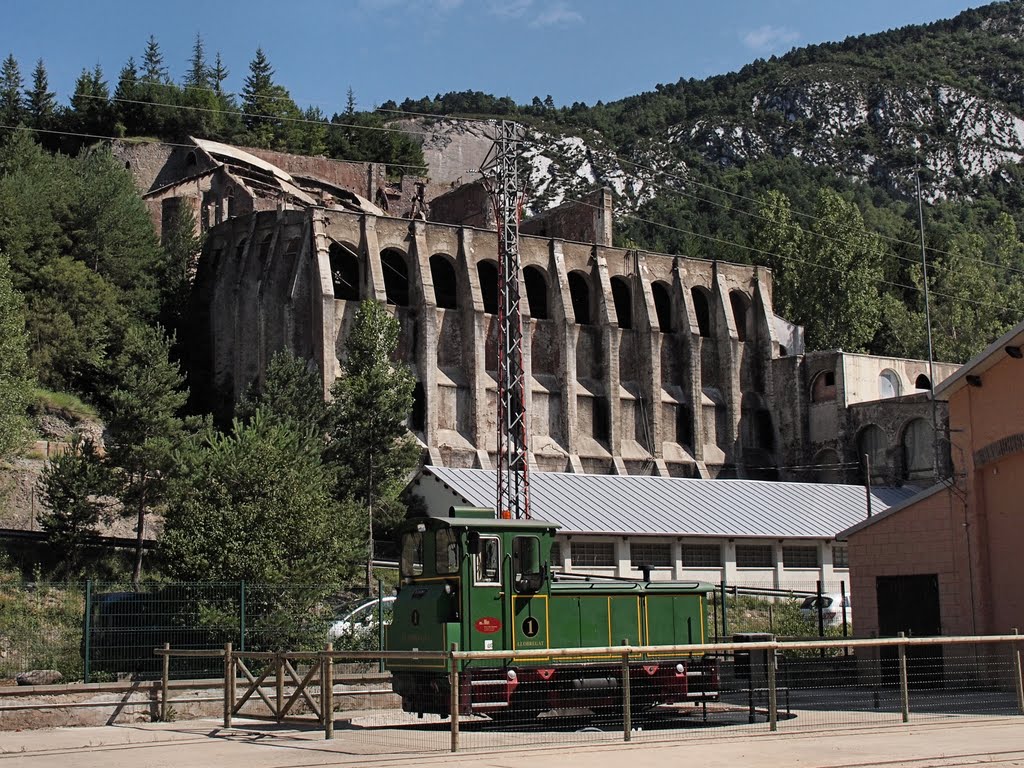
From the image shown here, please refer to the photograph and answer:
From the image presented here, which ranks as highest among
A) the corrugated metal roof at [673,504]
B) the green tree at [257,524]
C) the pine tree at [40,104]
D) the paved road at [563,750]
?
the pine tree at [40,104]

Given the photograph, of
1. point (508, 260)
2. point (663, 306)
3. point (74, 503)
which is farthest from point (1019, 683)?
point (663, 306)

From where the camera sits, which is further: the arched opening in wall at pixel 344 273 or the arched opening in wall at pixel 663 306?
the arched opening in wall at pixel 663 306

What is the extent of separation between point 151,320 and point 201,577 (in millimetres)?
39339

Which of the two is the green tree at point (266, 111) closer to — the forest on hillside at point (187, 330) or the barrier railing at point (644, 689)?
the forest on hillside at point (187, 330)

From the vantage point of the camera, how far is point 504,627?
22.7m

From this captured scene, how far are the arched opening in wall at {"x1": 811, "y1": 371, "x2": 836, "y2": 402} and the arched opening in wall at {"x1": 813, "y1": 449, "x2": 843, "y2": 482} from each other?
118 inches

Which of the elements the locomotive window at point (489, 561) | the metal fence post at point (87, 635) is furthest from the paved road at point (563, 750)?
the metal fence post at point (87, 635)

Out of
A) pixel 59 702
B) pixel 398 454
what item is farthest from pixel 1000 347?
pixel 398 454

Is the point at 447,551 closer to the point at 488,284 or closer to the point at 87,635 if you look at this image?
the point at 87,635

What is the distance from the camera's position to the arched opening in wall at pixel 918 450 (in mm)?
68688

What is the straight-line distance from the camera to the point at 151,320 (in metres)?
70.2

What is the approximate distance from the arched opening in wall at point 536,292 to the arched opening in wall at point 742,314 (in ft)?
39.8

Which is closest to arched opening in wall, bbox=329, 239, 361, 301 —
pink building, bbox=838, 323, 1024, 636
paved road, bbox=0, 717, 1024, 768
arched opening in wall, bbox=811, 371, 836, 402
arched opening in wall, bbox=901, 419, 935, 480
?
arched opening in wall, bbox=811, 371, 836, 402

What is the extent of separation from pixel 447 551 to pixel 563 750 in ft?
19.4
